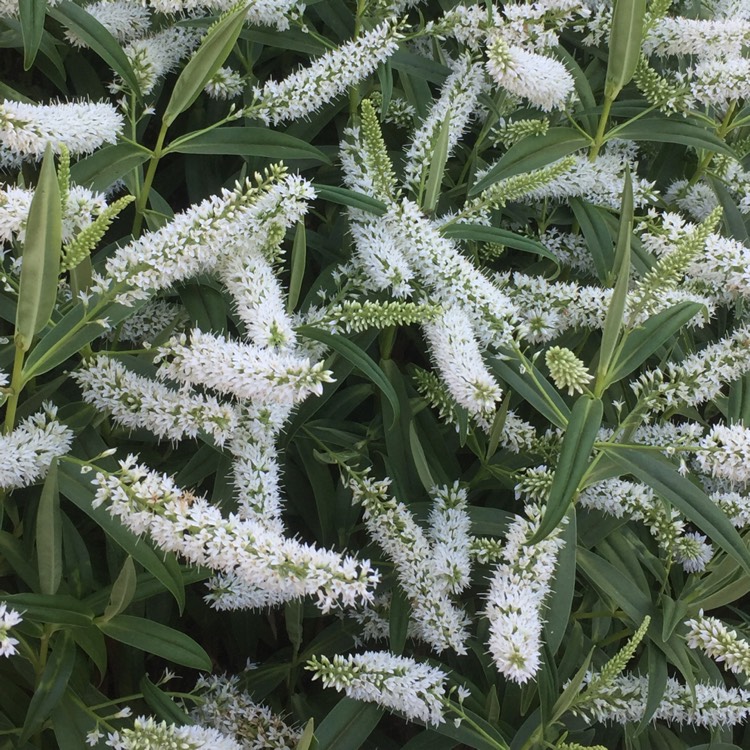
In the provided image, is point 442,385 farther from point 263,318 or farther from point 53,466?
point 53,466

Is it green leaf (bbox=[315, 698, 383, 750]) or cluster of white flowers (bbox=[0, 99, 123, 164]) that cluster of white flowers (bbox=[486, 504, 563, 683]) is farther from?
cluster of white flowers (bbox=[0, 99, 123, 164])

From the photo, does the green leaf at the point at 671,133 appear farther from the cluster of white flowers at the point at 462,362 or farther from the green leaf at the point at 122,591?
the green leaf at the point at 122,591

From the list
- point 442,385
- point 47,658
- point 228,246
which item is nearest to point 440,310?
point 442,385

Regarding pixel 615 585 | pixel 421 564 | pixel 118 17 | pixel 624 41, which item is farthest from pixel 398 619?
pixel 118 17

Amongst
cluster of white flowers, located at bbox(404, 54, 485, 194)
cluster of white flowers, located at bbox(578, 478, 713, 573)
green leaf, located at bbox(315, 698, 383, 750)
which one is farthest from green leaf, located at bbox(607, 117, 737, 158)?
green leaf, located at bbox(315, 698, 383, 750)

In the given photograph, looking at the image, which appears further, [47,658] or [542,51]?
[542,51]

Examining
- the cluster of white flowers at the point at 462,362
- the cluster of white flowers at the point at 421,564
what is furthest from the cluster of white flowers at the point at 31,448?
the cluster of white flowers at the point at 462,362
